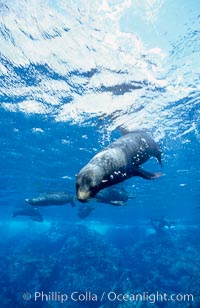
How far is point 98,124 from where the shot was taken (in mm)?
15516

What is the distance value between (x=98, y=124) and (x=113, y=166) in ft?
37.9

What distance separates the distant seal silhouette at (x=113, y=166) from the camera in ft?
11.5

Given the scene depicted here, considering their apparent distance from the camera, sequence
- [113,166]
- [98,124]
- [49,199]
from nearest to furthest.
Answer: [113,166] < [49,199] < [98,124]

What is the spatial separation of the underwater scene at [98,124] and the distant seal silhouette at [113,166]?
24mm

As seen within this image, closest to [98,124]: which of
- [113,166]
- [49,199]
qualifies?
[49,199]

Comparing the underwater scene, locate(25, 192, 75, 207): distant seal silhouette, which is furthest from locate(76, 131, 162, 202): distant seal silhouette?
locate(25, 192, 75, 207): distant seal silhouette

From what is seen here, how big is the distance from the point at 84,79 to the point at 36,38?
2.72 m

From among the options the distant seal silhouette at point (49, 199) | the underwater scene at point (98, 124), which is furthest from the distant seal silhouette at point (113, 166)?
the distant seal silhouette at point (49, 199)

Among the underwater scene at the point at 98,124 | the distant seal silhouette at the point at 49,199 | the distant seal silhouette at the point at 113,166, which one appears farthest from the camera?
the distant seal silhouette at the point at 49,199

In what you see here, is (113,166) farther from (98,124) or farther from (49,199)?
(98,124)

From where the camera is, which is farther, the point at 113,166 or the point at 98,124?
the point at 98,124

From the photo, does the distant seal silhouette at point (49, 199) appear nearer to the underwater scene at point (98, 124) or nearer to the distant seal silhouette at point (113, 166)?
the underwater scene at point (98, 124)

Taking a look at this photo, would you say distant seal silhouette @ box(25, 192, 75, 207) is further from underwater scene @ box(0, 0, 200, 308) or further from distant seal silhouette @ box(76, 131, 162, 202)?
distant seal silhouette @ box(76, 131, 162, 202)

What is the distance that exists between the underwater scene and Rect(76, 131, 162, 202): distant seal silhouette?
0.02 meters
